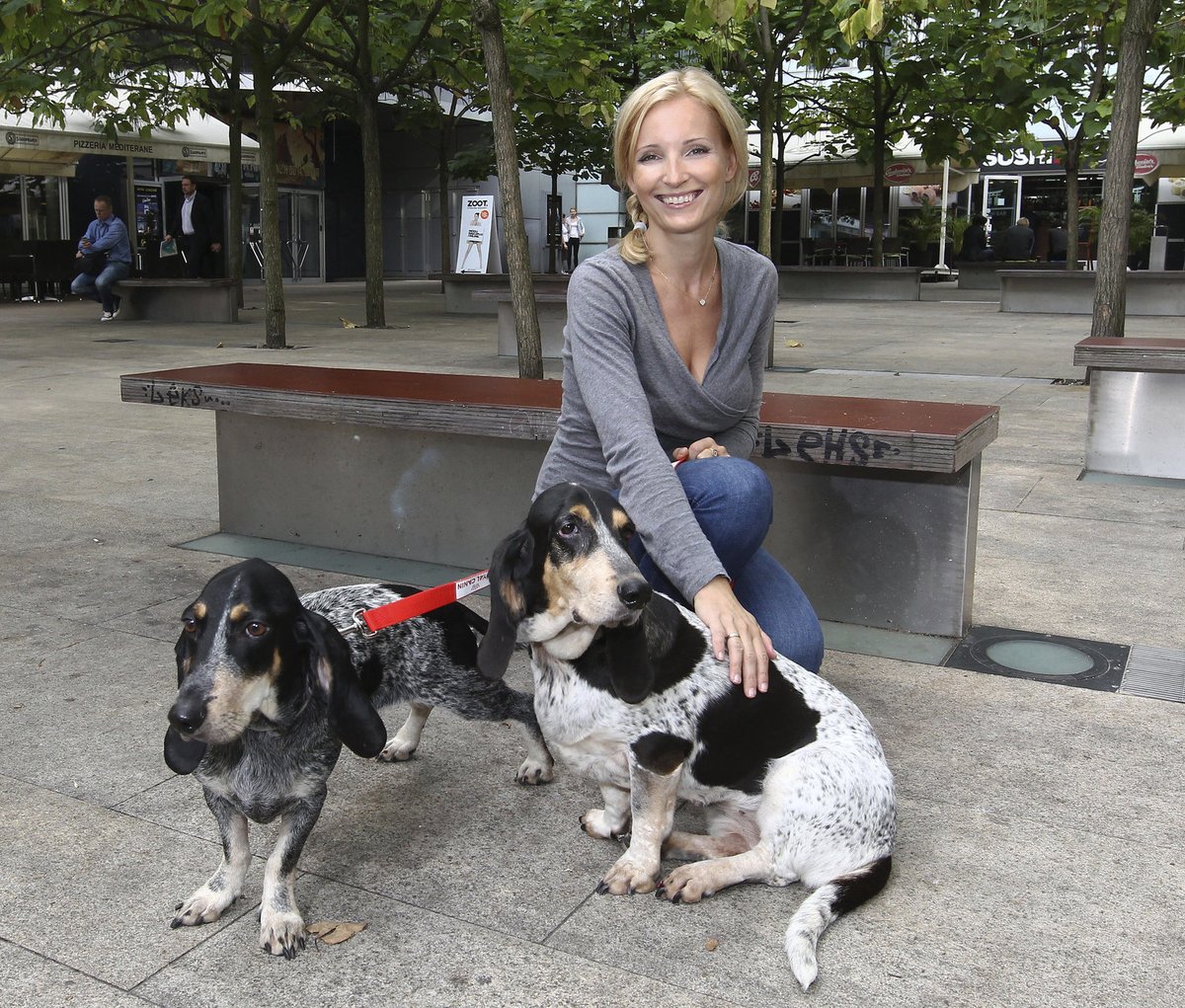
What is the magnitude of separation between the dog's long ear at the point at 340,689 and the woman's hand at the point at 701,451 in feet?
3.79

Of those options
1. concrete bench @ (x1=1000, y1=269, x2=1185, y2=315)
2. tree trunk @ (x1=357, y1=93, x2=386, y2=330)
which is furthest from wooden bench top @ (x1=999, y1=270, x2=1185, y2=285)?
tree trunk @ (x1=357, y1=93, x2=386, y2=330)

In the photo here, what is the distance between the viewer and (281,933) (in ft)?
8.57

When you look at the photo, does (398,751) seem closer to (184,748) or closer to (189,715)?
(184,748)

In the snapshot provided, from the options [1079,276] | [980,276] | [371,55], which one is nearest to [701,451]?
[371,55]

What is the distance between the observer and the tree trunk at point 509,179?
8570mm

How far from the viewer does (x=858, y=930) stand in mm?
2705

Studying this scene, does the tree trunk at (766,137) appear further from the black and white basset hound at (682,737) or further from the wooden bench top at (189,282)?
the black and white basset hound at (682,737)

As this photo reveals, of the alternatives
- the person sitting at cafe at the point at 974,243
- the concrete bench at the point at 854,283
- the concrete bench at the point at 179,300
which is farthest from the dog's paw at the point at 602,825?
the person sitting at cafe at the point at 974,243

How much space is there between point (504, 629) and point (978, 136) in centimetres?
2040

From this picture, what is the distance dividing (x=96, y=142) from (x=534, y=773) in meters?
19.6

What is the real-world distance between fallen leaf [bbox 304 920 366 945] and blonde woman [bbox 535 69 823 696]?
109 cm

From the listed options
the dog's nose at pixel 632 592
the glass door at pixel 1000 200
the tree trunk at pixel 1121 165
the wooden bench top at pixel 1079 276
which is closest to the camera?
the dog's nose at pixel 632 592

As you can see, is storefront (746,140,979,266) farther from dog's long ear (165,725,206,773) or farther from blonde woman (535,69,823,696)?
dog's long ear (165,725,206,773)

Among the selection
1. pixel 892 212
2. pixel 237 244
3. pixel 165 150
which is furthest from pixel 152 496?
pixel 892 212
